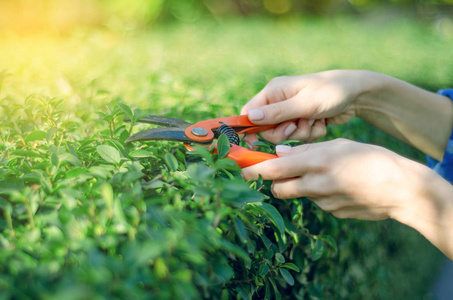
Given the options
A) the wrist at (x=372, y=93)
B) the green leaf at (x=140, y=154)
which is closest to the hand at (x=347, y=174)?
the green leaf at (x=140, y=154)

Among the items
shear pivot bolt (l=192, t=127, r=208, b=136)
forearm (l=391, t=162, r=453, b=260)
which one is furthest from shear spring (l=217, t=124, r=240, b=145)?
forearm (l=391, t=162, r=453, b=260)

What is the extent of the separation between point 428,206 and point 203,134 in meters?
1.05

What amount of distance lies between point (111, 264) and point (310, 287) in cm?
154

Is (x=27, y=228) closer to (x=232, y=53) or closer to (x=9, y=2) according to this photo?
(x=232, y=53)

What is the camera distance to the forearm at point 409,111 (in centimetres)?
247

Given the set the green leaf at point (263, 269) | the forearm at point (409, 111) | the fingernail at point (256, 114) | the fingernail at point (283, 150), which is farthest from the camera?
the forearm at point (409, 111)

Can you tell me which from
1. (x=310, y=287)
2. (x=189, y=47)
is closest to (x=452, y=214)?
(x=310, y=287)

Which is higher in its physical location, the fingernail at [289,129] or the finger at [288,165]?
the finger at [288,165]

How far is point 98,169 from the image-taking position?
1187mm

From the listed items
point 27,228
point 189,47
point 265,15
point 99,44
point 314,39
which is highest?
point 27,228

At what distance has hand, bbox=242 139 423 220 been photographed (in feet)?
5.03

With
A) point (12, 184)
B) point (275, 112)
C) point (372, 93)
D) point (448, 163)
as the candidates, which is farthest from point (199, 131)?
point (448, 163)

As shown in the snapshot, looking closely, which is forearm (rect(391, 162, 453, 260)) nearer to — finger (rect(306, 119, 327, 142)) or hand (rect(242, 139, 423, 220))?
hand (rect(242, 139, 423, 220))

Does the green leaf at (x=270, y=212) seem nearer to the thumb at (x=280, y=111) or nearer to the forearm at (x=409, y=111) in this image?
the thumb at (x=280, y=111)
